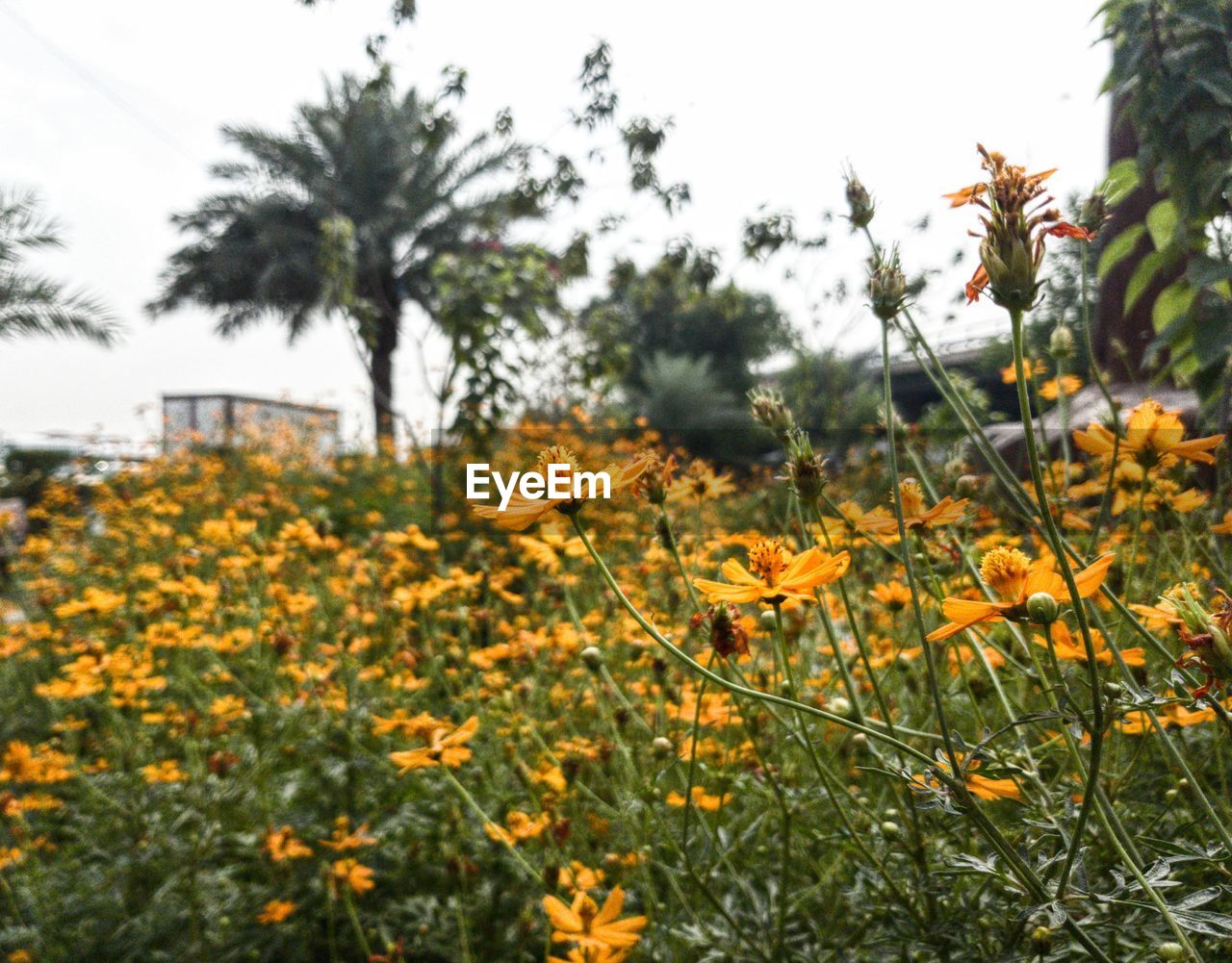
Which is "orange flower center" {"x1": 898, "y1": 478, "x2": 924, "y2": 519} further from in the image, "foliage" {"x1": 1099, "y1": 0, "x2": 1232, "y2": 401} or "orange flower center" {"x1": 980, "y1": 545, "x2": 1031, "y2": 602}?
"foliage" {"x1": 1099, "y1": 0, "x2": 1232, "y2": 401}

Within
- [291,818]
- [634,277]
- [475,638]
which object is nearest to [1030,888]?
[291,818]

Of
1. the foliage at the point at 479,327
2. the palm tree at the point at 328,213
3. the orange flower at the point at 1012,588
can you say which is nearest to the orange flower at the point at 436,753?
the orange flower at the point at 1012,588

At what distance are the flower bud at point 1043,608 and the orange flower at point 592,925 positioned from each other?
486 mm

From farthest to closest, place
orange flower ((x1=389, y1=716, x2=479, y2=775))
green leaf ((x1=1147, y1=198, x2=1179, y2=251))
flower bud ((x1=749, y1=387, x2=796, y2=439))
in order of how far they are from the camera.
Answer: green leaf ((x1=1147, y1=198, x2=1179, y2=251)) < orange flower ((x1=389, y1=716, x2=479, y2=775)) < flower bud ((x1=749, y1=387, x2=796, y2=439))

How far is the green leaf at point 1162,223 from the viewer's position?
0.97m

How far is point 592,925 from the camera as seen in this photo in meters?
0.76

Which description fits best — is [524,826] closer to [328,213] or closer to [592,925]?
[592,925]

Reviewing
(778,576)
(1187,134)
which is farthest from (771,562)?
(1187,134)

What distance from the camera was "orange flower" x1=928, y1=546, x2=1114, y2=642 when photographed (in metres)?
0.42

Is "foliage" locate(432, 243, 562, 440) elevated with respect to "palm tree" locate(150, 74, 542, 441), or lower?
lower

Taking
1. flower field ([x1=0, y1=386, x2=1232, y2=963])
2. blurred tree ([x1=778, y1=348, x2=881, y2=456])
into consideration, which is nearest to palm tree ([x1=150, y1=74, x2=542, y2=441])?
blurred tree ([x1=778, y1=348, x2=881, y2=456])

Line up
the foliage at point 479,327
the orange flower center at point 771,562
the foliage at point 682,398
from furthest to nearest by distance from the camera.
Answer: the foliage at point 682,398
the foliage at point 479,327
the orange flower center at point 771,562

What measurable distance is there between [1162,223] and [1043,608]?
2.66ft

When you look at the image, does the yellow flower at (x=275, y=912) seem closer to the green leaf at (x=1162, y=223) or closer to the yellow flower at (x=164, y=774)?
the yellow flower at (x=164, y=774)
